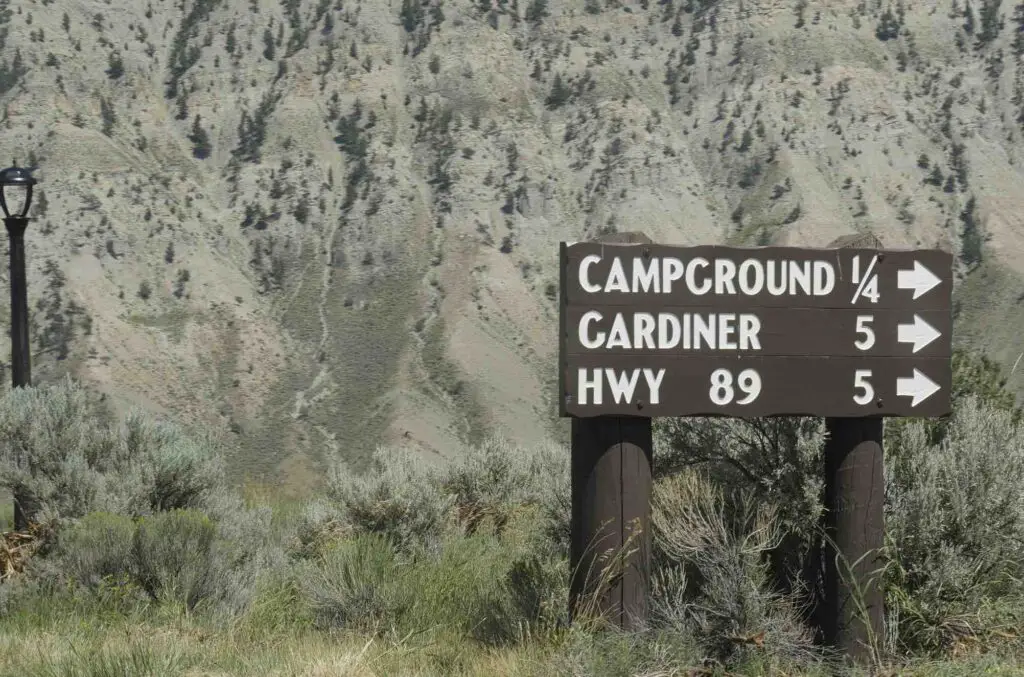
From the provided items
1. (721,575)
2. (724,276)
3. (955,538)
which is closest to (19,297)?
(724,276)

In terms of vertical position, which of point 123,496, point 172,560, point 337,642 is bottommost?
point 337,642

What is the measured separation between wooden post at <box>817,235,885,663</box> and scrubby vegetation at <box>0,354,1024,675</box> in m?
0.18

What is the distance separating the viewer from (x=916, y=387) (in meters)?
7.10

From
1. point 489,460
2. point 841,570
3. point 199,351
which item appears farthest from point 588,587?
point 199,351

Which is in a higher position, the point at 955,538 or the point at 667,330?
the point at 667,330

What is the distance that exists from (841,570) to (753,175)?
5639 centimetres

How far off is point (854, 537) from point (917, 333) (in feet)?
4.24

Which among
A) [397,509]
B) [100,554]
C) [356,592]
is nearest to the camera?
[356,592]

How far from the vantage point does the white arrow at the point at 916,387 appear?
7.08 metres

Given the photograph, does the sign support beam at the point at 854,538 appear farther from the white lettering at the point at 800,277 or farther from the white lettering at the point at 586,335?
the white lettering at the point at 586,335

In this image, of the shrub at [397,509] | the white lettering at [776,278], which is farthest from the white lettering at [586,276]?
the shrub at [397,509]

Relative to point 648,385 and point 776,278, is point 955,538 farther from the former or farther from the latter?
point 648,385

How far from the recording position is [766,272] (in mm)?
7020

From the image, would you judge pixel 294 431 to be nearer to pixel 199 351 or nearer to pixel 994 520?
pixel 199 351
